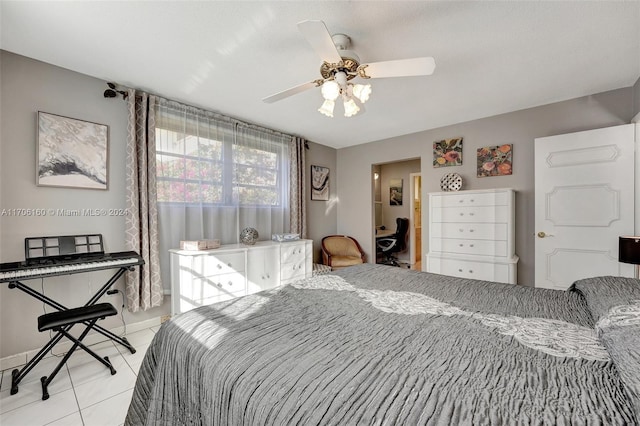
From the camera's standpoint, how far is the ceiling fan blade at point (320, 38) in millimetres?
1377

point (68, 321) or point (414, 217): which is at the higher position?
point (414, 217)

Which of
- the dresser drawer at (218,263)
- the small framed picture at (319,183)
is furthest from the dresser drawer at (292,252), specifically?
the small framed picture at (319,183)

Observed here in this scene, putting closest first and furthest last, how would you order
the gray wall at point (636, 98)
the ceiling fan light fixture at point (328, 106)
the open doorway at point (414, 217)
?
the ceiling fan light fixture at point (328, 106)
the gray wall at point (636, 98)
the open doorway at point (414, 217)

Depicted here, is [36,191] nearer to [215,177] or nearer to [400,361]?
[215,177]

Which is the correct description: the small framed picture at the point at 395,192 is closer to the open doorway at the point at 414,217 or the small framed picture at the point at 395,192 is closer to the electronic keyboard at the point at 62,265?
the open doorway at the point at 414,217

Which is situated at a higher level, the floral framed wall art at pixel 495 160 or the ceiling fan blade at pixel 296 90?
the ceiling fan blade at pixel 296 90

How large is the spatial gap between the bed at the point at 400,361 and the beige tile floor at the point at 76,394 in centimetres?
64

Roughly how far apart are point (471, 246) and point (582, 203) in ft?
3.72

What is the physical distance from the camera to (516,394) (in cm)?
71

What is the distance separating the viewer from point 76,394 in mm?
1809

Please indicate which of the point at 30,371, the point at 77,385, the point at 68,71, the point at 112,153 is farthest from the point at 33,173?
the point at 77,385

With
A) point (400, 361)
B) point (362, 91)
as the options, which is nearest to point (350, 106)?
point (362, 91)

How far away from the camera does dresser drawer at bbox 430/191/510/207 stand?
3.08 m

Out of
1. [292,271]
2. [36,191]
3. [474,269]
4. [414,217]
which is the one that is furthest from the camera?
[414,217]
